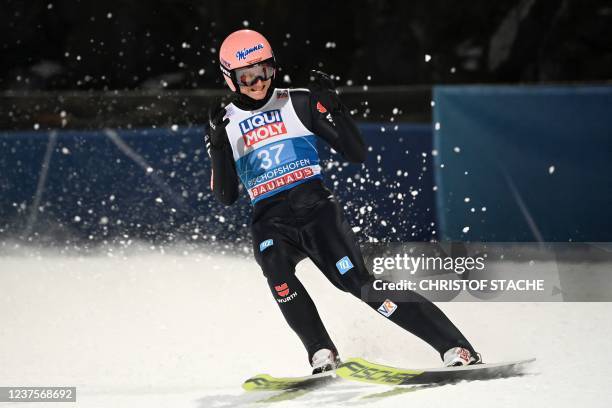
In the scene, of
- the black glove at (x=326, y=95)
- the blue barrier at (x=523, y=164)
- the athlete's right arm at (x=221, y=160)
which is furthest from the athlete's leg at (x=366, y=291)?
the blue barrier at (x=523, y=164)

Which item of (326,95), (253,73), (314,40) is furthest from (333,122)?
(314,40)

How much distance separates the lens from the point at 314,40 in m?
9.12

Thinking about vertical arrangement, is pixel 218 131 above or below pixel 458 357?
above

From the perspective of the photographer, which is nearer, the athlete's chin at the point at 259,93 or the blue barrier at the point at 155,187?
the athlete's chin at the point at 259,93

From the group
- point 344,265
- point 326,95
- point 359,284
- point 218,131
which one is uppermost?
point 326,95

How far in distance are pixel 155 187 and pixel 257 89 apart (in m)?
3.40

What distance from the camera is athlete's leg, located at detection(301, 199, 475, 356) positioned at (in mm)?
4910

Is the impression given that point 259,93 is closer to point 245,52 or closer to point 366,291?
point 245,52

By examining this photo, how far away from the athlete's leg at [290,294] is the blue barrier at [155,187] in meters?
2.92

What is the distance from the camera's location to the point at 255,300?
6922 millimetres

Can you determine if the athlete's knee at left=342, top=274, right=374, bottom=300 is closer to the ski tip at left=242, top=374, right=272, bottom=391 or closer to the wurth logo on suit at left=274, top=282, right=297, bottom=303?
the wurth logo on suit at left=274, top=282, right=297, bottom=303

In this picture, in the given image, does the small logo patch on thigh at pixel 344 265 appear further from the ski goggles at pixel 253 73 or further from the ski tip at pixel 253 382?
the ski goggles at pixel 253 73

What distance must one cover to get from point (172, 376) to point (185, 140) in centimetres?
319

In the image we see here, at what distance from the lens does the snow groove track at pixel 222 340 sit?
15.9 feet
